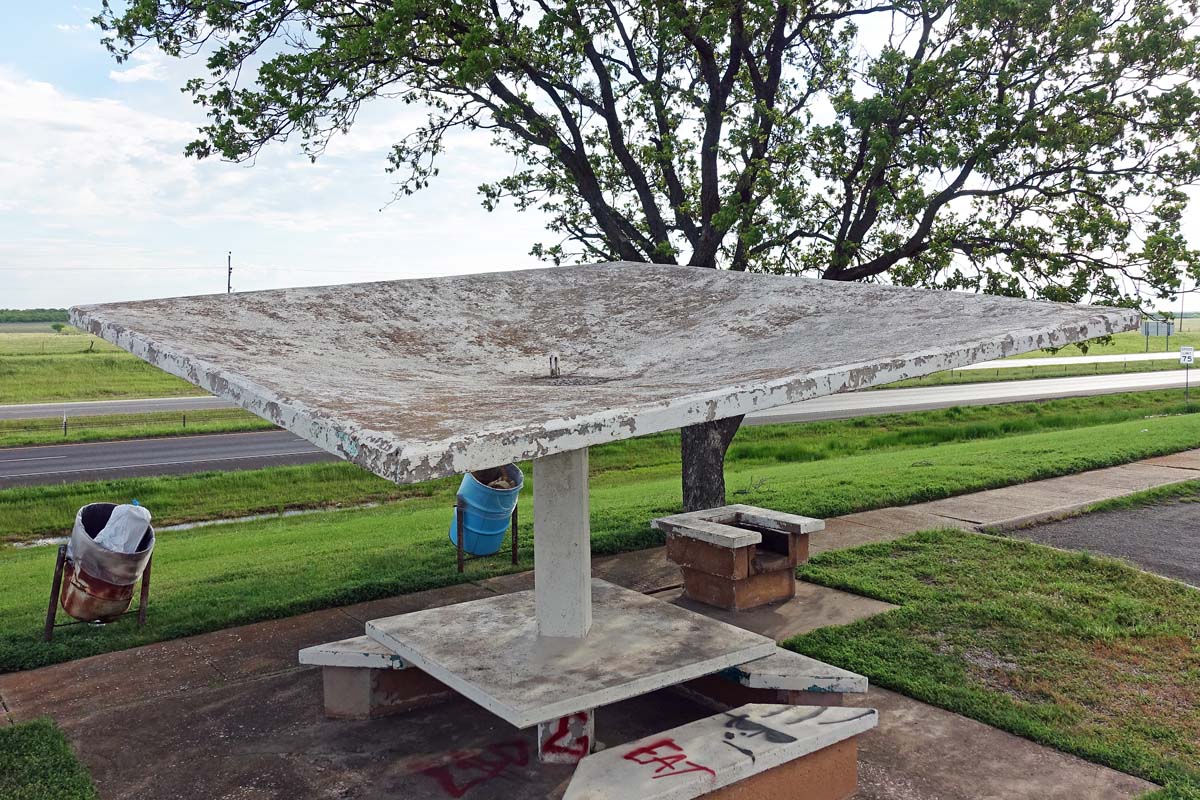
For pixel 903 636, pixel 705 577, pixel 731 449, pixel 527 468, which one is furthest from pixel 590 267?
pixel 731 449

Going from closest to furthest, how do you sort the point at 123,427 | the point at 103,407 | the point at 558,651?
the point at 558,651, the point at 123,427, the point at 103,407

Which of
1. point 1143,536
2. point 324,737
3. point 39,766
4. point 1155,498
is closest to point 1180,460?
point 1155,498

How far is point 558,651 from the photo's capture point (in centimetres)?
425

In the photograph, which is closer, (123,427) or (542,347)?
(542,347)

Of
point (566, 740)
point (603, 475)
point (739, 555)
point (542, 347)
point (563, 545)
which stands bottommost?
point (603, 475)

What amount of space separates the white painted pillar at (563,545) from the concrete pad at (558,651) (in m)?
0.11

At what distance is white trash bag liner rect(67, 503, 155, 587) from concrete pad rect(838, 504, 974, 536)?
6.15 metres

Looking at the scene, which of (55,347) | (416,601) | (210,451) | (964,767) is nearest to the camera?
(964,767)

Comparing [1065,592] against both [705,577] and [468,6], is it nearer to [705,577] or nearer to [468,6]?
[705,577]

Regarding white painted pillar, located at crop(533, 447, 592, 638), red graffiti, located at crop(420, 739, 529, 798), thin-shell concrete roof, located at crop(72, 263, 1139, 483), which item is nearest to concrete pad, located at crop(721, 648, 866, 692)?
white painted pillar, located at crop(533, 447, 592, 638)

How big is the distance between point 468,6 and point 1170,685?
25.0ft

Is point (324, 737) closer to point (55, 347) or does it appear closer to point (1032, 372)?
point (1032, 372)

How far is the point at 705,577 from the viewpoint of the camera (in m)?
6.45

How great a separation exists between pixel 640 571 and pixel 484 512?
1.35 meters
